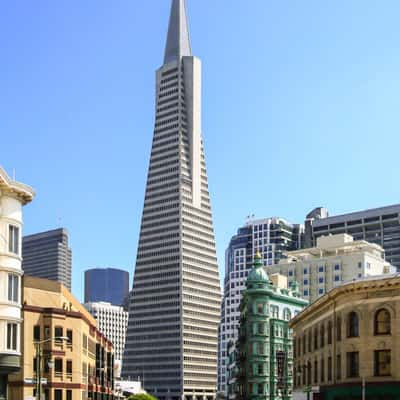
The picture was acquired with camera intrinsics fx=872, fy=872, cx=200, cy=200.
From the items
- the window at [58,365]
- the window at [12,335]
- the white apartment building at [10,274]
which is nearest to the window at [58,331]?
the window at [58,365]

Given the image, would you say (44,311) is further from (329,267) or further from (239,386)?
(329,267)

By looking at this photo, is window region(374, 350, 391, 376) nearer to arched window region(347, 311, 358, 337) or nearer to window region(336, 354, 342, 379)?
arched window region(347, 311, 358, 337)

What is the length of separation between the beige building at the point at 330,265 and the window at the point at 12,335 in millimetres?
116924

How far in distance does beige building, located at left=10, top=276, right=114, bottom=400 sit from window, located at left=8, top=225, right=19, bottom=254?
487 inches

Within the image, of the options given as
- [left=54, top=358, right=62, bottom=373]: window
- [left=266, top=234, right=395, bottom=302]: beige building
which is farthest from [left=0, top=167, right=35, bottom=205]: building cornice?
[left=266, top=234, right=395, bottom=302]: beige building

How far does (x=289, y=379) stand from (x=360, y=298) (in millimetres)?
67611

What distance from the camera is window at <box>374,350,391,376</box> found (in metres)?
65.1

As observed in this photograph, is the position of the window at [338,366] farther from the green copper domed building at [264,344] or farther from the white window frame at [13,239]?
the green copper domed building at [264,344]

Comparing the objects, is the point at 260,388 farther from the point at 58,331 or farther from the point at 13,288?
the point at 13,288

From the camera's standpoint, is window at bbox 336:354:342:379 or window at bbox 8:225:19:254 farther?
window at bbox 336:354:342:379

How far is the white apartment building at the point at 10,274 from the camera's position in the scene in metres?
59.2

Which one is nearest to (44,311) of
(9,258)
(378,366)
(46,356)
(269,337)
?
(46,356)

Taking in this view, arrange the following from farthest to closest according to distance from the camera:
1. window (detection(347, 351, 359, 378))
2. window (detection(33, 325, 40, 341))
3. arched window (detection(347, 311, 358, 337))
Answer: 1. window (detection(33, 325, 40, 341))
2. arched window (detection(347, 311, 358, 337))
3. window (detection(347, 351, 359, 378))

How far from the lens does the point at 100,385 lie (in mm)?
105250
